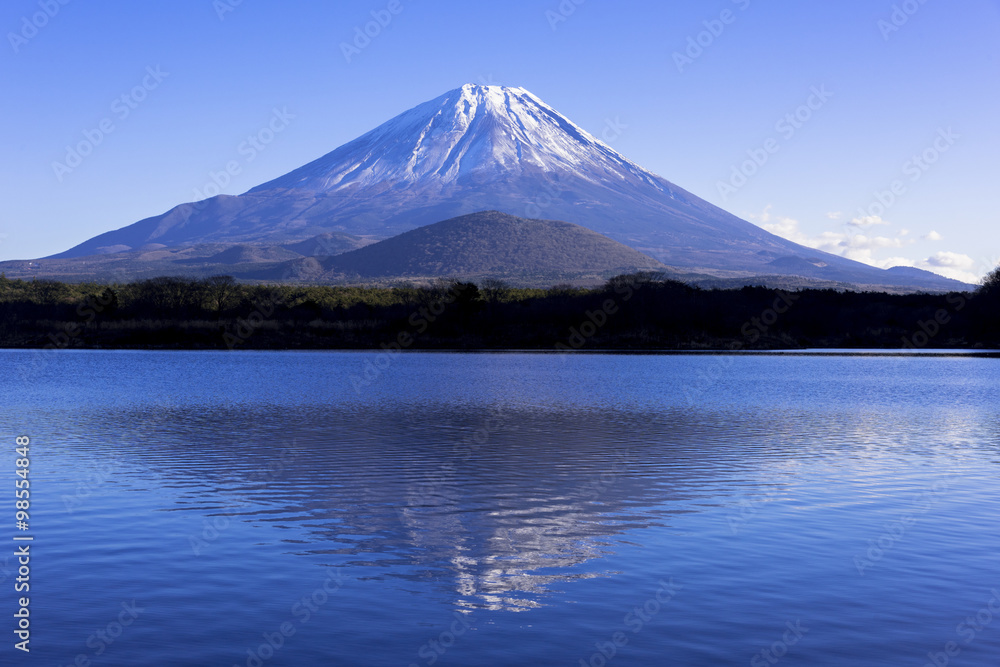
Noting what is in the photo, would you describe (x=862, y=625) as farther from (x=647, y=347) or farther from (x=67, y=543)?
(x=647, y=347)

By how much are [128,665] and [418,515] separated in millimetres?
7558

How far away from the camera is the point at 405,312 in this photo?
111 m

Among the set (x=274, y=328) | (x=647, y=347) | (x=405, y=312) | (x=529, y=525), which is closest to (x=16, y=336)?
(x=274, y=328)

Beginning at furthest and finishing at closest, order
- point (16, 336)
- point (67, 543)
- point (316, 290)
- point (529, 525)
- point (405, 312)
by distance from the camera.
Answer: point (316, 290) → point (405, 312) → point (16, 336) → point (529, 525) → point (67, 543)
